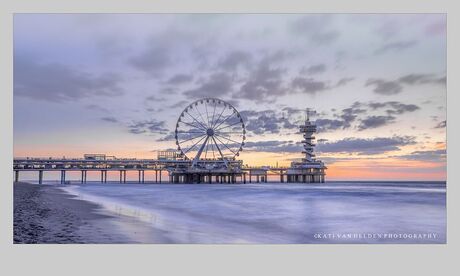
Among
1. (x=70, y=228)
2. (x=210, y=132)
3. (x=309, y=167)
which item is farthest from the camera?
(x=309, y=167)

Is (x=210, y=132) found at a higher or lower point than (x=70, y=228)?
higher

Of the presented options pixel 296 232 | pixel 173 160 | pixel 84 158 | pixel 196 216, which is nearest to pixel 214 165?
pixel 173 160

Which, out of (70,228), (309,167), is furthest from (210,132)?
(70,228)

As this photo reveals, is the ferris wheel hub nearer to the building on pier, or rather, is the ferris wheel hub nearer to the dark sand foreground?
the building on pier

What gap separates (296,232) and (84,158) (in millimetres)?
51063

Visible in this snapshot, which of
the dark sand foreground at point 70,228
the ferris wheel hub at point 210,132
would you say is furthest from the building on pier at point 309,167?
the dark sand foreground at point 70,228

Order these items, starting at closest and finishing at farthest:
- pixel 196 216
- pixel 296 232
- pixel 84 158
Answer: pixel 296 232, pixel 196 216, pixel 84 158

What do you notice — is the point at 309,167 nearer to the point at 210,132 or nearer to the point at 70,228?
the point at 210,132

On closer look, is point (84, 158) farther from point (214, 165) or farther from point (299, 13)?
point (299, 13)

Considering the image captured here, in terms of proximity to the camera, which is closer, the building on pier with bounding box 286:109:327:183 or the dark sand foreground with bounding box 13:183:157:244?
the dark sand foreground with bounding box 13:183:157:244

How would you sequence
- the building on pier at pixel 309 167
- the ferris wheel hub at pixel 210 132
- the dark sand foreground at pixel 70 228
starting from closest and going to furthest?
the dark sand foreground at pixel 70 228
the ferris wheel hub at pixel 210 132
the building on pier at pixel 309 167

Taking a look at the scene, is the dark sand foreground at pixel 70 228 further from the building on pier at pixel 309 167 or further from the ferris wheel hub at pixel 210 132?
the building on pier at pixel 309 167

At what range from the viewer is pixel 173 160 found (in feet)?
225

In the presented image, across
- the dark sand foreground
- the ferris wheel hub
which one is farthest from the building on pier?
the dark sand foreground
